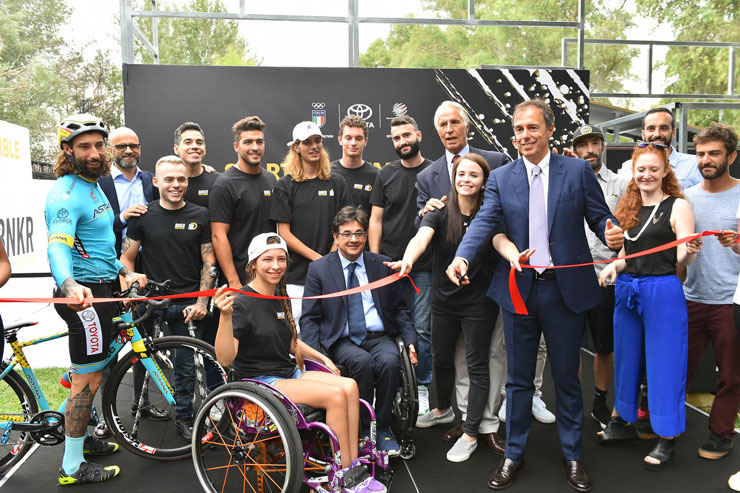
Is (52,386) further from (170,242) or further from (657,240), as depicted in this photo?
(657,240)

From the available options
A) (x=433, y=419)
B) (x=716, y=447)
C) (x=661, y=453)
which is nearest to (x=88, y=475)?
(x=433, y=419)

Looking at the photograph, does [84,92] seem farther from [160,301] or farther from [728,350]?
[728,350]

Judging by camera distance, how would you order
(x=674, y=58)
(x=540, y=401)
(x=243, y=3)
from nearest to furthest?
(x=540, y=401) < (x=243, y=3) < (x=674, y=58)

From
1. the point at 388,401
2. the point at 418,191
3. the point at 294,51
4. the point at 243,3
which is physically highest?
the point at 294,51

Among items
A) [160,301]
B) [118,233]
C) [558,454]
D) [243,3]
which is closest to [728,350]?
[558,454]

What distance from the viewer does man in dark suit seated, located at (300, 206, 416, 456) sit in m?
3.08

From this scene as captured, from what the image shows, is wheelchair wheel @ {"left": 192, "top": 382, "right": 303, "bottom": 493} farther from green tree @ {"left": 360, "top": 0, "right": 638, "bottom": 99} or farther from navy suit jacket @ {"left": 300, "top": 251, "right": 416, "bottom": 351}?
green tree @ {"left": 360, "top": 0, "right": 638, "bottom": 99}

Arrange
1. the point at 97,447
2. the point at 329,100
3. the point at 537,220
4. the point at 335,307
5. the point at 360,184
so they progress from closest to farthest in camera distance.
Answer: the point at 537,220
the point at 335,307
the point at 97,447
the point at 360,184
the point at 329,100

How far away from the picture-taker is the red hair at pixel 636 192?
3025 mm

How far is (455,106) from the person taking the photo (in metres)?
3.62

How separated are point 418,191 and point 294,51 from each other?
63.4 feet

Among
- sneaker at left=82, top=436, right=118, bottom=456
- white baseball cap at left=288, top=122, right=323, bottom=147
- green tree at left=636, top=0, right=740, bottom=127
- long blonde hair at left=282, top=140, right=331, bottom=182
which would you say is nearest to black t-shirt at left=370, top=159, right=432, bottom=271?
long blonde hair at left=282, top=140, right=331, bottom=182

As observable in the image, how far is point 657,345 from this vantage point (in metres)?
2.97

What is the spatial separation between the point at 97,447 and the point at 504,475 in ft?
7.52
